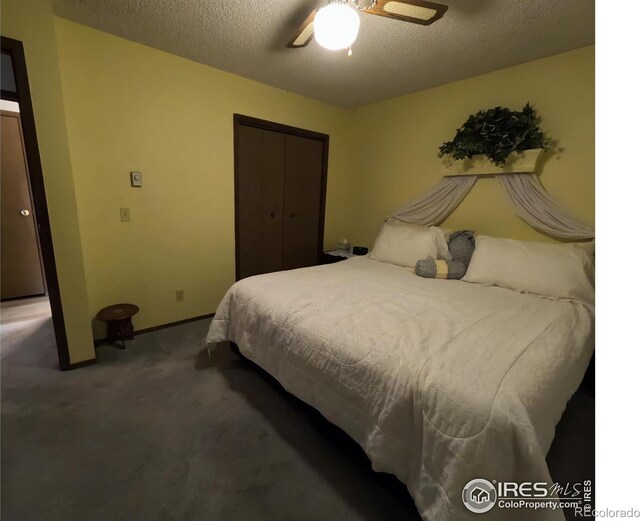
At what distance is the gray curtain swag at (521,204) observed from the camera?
225 centimetres

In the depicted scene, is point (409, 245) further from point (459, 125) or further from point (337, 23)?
point (337, 23)

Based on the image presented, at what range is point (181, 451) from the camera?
1.47 m

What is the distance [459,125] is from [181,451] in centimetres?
329

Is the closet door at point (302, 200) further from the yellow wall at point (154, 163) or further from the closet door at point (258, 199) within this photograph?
the yellow wall at point (154, 163)

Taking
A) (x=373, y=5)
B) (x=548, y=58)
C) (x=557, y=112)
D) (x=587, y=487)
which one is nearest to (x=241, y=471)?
(x=587, y=487)

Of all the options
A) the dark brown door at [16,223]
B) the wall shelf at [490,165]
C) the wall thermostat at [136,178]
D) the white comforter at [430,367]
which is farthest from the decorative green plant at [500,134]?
the dark brown door at [16,223]

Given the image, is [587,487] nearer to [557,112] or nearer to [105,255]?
[557,112]

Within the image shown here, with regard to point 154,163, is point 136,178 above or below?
below

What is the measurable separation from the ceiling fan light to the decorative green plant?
1.61m

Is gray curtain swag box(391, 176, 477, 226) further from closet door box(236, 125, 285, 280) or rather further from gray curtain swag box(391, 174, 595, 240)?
closet door box(236, 125, 285, 280)

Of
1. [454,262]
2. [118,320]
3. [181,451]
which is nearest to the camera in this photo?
[181,451]

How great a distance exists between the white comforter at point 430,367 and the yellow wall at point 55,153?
3.24 feet

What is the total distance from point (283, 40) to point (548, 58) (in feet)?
6.68

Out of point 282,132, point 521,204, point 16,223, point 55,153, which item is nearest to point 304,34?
point 282,132
